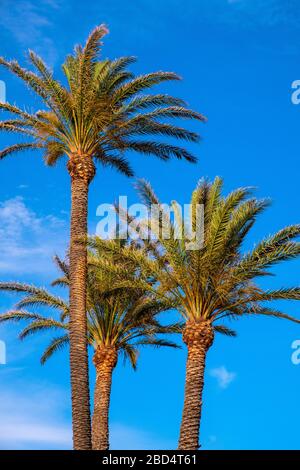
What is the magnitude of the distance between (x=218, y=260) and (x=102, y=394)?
947 cm

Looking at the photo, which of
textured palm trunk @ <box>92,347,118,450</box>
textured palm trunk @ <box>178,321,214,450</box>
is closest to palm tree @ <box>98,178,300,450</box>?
textured palm trunk @ <box>178,321,214,450</box>

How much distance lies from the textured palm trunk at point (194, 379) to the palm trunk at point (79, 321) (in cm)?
288

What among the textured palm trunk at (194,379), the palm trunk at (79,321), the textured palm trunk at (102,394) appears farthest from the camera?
the textured palm trunk at (102,394)

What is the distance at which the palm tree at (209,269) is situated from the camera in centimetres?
2348

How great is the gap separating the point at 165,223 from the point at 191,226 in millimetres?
822

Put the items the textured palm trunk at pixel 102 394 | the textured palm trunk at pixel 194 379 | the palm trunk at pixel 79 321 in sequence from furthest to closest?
1. the textured palm trunk at pixel 102 394
2. the palm trunk at pixel 79 321
3. the textured palm trunk at pixel 194 379

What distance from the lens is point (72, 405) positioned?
78.5 feet

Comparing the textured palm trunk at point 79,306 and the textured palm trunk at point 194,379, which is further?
the textured palm trunk at point 79,306

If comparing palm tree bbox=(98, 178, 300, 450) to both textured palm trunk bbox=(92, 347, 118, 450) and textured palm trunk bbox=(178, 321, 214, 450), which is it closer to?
textured palm trunk bbox=(178, 321, 214, 450)

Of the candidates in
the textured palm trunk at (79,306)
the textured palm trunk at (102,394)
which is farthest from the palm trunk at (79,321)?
the textured palm trunk at (102,394)

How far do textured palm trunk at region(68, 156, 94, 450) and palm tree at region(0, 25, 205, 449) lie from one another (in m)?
0.03

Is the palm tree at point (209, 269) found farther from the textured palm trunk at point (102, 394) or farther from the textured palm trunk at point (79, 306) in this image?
the textured palm trunk at point (102, 394)
